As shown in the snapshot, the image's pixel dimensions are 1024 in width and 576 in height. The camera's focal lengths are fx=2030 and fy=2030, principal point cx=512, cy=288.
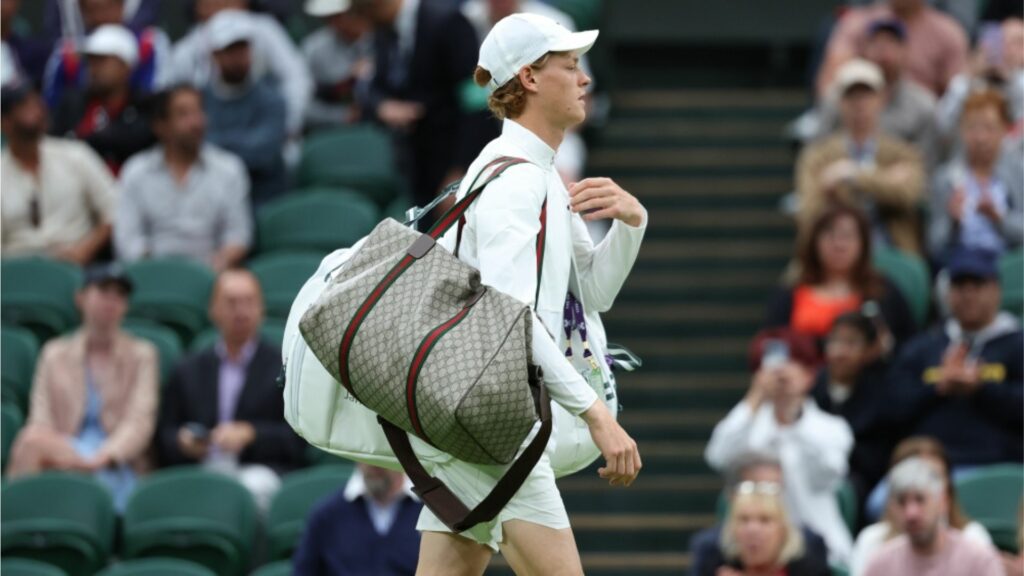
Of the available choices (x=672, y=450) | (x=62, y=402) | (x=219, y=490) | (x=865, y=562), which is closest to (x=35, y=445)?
(x=62, y=402)

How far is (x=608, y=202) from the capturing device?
4.52 meters

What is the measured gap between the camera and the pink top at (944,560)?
7.11 meters

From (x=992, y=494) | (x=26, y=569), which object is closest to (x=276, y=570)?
(x=26, y=569)

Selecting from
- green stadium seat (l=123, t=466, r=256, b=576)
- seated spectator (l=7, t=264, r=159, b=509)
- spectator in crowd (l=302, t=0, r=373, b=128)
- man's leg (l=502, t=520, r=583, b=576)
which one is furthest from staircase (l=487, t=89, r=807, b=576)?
man's leg (l=502, t=520, r=583, b=576)

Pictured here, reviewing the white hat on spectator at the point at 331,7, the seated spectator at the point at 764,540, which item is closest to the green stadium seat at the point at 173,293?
the white hat on spectator at the point at 331,7

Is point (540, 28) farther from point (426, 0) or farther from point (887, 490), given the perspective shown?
point (426, 0)

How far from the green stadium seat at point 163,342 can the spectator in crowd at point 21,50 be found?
9.52ft

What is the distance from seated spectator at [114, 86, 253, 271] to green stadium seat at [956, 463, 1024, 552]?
397cm

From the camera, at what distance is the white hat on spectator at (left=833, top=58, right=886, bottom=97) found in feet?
32.4

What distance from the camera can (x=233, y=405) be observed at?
876 centimetres

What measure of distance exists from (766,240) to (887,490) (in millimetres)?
3356

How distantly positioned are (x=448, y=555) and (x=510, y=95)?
1.04 m

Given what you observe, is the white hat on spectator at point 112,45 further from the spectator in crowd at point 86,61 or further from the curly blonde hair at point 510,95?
the curly blonde hair at point 510,95

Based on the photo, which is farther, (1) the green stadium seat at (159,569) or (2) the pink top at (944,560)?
Answer: (1) the green stadium seat at (159,569)
